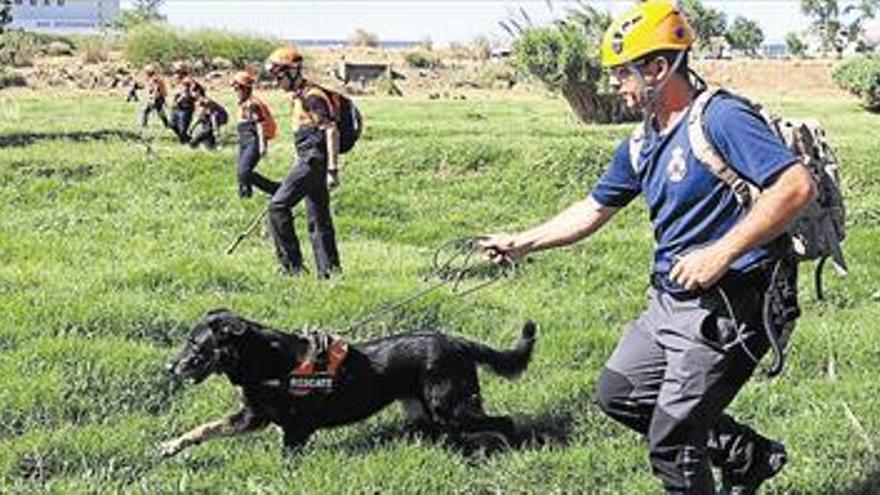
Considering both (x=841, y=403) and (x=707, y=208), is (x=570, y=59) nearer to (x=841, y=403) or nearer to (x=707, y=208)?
(x=841, y=403)

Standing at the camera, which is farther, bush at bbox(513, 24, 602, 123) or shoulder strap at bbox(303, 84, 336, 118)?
bush at bbox(513, 24, 602, 123)

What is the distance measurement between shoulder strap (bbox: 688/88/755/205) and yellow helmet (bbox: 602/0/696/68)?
23 centimetres

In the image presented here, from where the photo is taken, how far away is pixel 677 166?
4254 millimetres

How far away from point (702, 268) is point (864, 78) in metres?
28.8

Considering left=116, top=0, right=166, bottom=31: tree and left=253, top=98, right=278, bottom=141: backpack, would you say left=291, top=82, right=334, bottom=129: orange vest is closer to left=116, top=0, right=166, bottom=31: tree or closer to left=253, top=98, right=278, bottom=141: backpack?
left=253, top=98, right=278, bottom=141: backpack

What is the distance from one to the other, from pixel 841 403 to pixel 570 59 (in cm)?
1886

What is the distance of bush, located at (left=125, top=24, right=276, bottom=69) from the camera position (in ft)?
154

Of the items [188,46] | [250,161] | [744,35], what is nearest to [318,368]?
[250,161]

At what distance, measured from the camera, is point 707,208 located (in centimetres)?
426

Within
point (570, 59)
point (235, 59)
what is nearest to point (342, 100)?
point (570, 59)

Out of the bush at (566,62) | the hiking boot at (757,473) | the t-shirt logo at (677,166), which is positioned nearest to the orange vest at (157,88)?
the bush at (566,62)

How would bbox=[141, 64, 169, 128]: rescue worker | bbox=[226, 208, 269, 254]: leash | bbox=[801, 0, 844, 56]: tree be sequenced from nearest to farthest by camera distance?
bbox=[226, 208, 269, 254]: leash
bbox=[141, 64, 169, 128]: rescue worker
bbox=[801, 0, 844, 56]: tree

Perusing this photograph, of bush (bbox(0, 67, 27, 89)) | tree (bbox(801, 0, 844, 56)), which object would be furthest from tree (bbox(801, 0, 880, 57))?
bush (bbox(0, 67, 27, 89))

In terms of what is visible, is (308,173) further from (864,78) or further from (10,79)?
(10,79)
